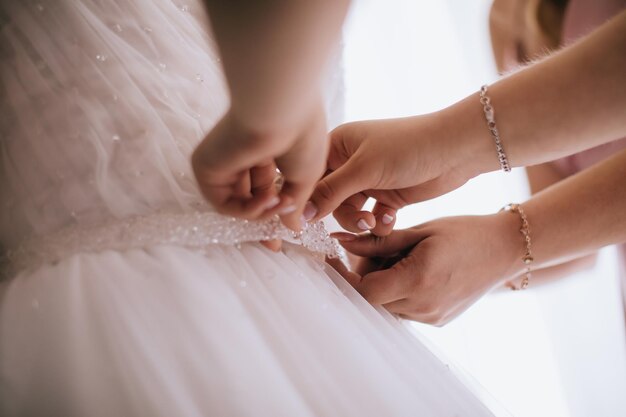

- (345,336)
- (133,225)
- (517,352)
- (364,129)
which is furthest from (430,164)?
(517,352)

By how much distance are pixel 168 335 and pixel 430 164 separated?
0.40 meters

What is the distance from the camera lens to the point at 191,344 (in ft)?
1.18

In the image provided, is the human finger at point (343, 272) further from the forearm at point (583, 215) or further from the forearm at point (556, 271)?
the forearm at point (556, 271)

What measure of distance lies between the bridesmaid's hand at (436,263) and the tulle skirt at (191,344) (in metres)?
0.13

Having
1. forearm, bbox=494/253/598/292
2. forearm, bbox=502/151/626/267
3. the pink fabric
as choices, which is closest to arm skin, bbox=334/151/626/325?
forearm, bbox=502/151/626/267

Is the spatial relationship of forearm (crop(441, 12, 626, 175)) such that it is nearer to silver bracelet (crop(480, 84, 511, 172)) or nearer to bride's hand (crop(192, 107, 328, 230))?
silver bracelet (crop(480, 84, 511, 172))

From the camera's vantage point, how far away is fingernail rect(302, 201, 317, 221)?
504 mm

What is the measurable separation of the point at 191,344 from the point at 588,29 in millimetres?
1221

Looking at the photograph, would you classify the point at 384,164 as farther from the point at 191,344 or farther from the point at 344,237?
the point at 191,344

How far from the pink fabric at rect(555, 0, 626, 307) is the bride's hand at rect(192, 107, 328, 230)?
3.03 ft

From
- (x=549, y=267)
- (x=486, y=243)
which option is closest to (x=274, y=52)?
(x=486, y=243)

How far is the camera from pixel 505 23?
4.17 ft

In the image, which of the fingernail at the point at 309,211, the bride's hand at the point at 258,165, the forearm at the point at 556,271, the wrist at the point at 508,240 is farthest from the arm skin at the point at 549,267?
the bride's hand at the point at 258,165

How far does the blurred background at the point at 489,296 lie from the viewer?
1188 millimetres
